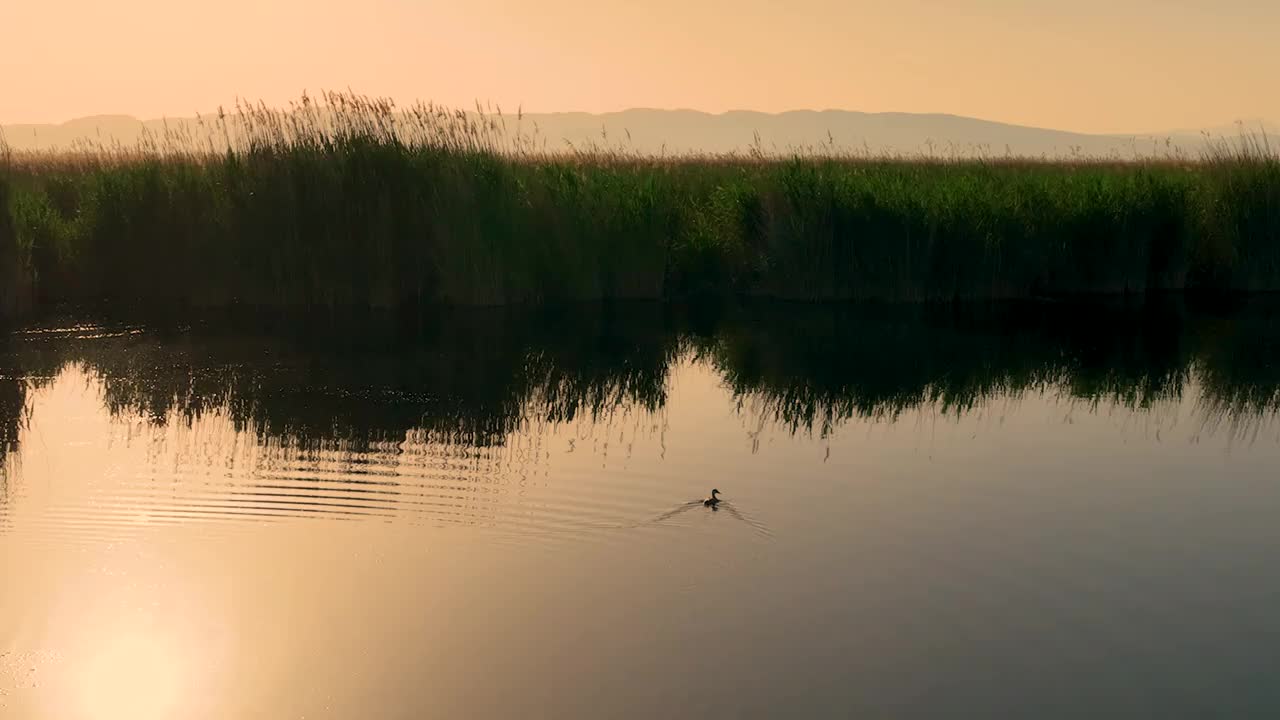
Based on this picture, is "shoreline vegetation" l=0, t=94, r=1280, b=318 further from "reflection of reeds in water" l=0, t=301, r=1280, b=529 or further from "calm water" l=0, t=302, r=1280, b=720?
"calm water" l=0, t=302, r=1280, b=720

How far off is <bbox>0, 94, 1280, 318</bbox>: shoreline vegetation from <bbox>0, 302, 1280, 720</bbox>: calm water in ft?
11.0

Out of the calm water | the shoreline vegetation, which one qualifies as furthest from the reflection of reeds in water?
the shoreline vegetation

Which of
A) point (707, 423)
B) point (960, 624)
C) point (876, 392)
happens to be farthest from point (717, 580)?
point (876, 392)

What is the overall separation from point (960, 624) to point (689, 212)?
13.6 metres

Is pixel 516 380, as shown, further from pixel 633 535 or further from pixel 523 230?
pixel 523 230

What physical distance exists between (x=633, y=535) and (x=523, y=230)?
9.87m

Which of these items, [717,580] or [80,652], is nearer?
[80,652]

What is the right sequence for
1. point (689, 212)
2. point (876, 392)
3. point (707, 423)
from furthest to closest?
point (689, 212)
point (876, 392)
point (707, 423)

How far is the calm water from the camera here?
5211 mm

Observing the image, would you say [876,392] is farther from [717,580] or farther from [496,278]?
[496,278]

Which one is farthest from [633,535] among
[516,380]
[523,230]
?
[523,230]

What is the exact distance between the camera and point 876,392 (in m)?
11.1

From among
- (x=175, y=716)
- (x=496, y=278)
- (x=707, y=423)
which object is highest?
(x=496, y=278)

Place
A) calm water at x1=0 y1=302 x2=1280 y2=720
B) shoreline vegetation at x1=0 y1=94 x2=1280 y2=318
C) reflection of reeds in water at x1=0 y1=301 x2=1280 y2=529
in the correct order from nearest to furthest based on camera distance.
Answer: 1. calm water at x1=0 y1=302 x2=1280 y2=720
2. reflection of reeds in water at x1=0 y1=301 x2=1280 y2=529
3. shoreline vegetation at x1=0 y1=94 x2=1280 y2=318
